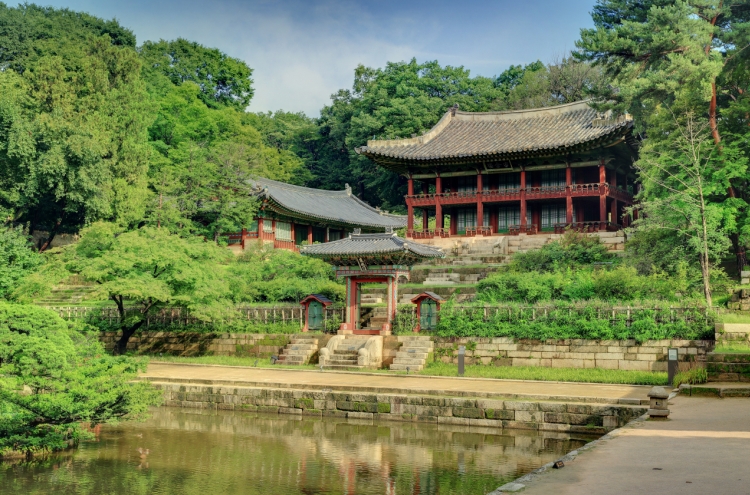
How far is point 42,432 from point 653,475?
12166mm

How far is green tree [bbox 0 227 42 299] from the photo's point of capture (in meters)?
31.7

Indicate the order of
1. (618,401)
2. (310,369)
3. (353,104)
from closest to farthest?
(618,401) < (310,369) < (353,104)

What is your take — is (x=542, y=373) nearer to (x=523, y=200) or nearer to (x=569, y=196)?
(x=569, y=196)

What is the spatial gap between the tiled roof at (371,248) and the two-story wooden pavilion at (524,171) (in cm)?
1331

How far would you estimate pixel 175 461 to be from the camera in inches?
591

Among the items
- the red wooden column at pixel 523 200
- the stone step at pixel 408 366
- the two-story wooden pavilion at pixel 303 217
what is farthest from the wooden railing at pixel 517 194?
the stone step at pixel 408 366

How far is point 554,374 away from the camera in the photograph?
2269 centimetres

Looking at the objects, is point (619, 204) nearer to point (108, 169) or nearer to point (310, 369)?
point (310, 369)

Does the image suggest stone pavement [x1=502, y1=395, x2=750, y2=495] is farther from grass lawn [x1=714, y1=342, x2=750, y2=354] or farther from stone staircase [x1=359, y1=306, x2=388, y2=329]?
stone staircase [x1=359, y1=306, x2=388, y2=329]

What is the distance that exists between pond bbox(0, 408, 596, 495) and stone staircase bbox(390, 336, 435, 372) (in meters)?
5.78

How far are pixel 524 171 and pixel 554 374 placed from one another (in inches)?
856

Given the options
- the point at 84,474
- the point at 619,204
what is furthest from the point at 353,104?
the point at 84,474

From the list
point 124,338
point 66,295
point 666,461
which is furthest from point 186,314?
point 666,461

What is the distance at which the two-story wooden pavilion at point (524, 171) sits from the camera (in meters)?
40.7
